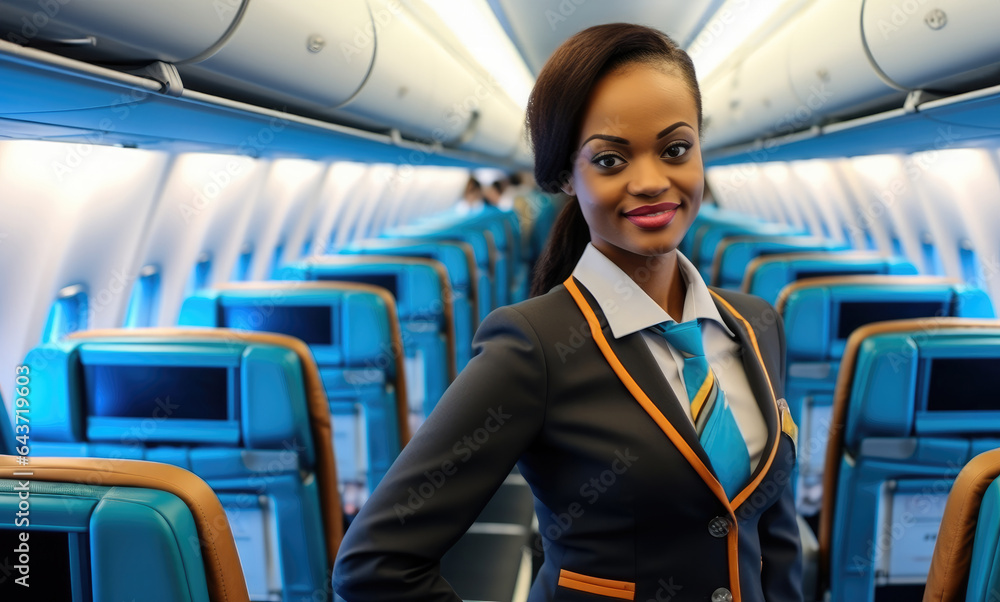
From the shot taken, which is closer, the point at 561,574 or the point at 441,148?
the point at 561,574

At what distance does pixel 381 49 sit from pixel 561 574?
2.60 metres

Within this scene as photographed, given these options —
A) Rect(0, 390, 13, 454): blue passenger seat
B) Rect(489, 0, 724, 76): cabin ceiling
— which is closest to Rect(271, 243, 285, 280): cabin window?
Rect(489, 0, 724, 76): cabin ceiling

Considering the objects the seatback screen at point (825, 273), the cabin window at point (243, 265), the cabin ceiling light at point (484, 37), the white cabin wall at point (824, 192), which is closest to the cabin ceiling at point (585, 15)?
the cabin ceiling light at point (484, 37)

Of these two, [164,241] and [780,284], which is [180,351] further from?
[780,284]

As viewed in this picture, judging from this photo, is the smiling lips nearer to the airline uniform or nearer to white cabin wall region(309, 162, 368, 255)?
the airline uniform

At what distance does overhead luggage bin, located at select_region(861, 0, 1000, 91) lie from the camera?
1.89 meters

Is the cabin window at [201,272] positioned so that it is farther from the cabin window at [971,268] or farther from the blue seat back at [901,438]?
the cabin window at [971,268]

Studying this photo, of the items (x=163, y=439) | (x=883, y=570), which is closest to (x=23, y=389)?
(x=163, y=439)

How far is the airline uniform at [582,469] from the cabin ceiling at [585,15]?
2.01m

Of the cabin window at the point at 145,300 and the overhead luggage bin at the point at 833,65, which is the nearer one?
the overhead luggage bin at the point at 833,65

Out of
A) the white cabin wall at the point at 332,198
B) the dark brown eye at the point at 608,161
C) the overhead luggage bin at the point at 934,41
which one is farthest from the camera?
the white cabin wall at the point at 332,198

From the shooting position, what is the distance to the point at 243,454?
220 cm

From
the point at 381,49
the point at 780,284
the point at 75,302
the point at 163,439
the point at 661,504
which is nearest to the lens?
the point at 661,504

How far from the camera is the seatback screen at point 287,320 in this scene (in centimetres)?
306
